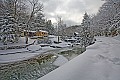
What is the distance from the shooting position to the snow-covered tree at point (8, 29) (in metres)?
25.0

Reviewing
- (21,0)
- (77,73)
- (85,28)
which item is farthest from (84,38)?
(77,73)

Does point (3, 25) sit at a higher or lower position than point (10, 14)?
lower

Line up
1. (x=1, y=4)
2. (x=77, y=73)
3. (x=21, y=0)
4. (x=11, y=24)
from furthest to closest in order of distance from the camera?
(x=21, y=0), (x=1, y=4), (x=11, y=24), (x=77, y=73)

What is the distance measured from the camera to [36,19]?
45188 millimetres

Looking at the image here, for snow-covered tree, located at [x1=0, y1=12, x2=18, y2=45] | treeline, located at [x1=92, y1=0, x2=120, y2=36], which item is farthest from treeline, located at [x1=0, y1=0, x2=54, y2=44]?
treeline, located at [x1=92, y1=0, x2=120, y2=36]

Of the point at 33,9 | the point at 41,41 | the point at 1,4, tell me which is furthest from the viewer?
the point at 41,41

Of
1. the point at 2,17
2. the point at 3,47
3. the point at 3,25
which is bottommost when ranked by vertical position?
the point at 3,47

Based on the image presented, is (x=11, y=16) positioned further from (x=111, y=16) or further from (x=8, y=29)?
(x=111, y=16)

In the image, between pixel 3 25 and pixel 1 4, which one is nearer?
pixel 3 25

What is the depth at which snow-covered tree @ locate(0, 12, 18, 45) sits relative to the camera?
2500 cm

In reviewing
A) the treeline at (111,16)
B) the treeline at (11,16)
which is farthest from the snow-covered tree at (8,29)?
the treeline at (111,16)

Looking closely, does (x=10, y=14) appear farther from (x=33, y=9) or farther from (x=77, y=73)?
(x=77, y=73)

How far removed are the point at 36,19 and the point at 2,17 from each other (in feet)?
63.1

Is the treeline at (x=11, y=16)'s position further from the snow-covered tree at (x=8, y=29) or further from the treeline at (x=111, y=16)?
the treeline at (x=111, y=16)
